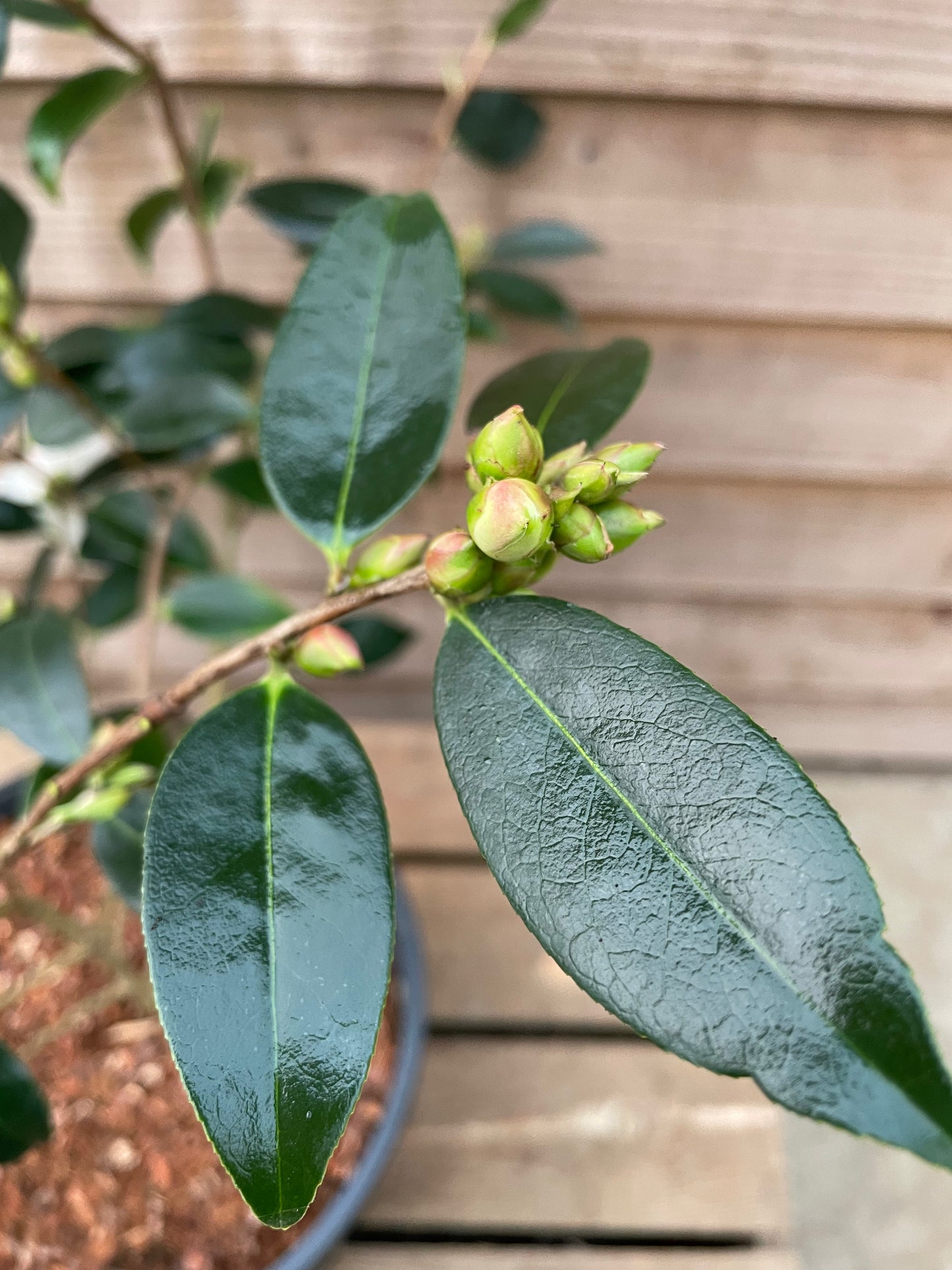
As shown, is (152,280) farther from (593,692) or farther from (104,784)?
(593,692)

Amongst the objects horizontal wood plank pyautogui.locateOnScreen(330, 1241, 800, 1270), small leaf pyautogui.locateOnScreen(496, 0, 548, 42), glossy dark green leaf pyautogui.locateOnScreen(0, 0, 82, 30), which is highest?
small leaf pyautogui.locateOnScreen(496, 0, 548, 42)

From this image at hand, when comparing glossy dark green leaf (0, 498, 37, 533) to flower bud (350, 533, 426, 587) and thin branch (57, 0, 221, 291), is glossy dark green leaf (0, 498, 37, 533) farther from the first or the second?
flower bud (350, 533, 426, 587)

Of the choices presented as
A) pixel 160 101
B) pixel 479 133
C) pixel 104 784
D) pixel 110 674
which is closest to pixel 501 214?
pixel 479 133

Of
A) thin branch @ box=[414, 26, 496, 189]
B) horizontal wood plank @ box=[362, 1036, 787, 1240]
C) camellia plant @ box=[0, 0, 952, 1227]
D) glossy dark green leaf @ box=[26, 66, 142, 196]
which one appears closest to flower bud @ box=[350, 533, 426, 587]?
camellia plant @ box=[0, 0, 952, 1227]

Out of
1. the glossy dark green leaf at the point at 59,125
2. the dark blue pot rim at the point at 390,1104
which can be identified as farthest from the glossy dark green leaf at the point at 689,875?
the glossy dark green leaf at the point at 59,125

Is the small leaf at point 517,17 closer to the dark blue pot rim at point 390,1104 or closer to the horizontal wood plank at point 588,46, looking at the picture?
→ the horizontal wood plank at point 588,46

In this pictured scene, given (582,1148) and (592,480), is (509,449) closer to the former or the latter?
(592,480)

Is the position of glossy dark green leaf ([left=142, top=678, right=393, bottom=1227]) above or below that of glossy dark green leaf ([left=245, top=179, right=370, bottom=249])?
below
